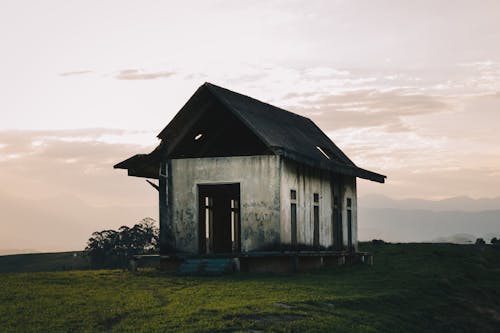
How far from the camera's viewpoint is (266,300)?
23.2 m

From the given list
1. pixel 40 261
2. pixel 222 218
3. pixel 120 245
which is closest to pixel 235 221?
pixel 222 218

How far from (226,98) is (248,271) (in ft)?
23.1

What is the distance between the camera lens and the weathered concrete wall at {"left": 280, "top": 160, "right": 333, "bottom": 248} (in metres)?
33.2

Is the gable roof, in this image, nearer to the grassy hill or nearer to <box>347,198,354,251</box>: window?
<box>347,198,354,251</box>: window

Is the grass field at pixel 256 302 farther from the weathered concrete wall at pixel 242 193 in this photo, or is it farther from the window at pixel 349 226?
the window at pixel 349 226

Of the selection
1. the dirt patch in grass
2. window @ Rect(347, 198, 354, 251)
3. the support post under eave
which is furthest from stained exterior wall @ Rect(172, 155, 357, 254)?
the dirt patch in grass

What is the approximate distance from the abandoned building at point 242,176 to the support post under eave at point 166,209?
0.14 ft

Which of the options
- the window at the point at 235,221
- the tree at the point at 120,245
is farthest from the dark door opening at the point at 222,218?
the tree at the point at 120,245

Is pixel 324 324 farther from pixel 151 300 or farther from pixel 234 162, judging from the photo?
pixel 234 162

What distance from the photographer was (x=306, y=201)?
3572 cm

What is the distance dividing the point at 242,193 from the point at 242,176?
698 millimetres

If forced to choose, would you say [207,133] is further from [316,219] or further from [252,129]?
[316,219]

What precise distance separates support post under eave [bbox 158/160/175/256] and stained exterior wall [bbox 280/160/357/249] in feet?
15.9

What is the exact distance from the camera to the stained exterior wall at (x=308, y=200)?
3331cm
